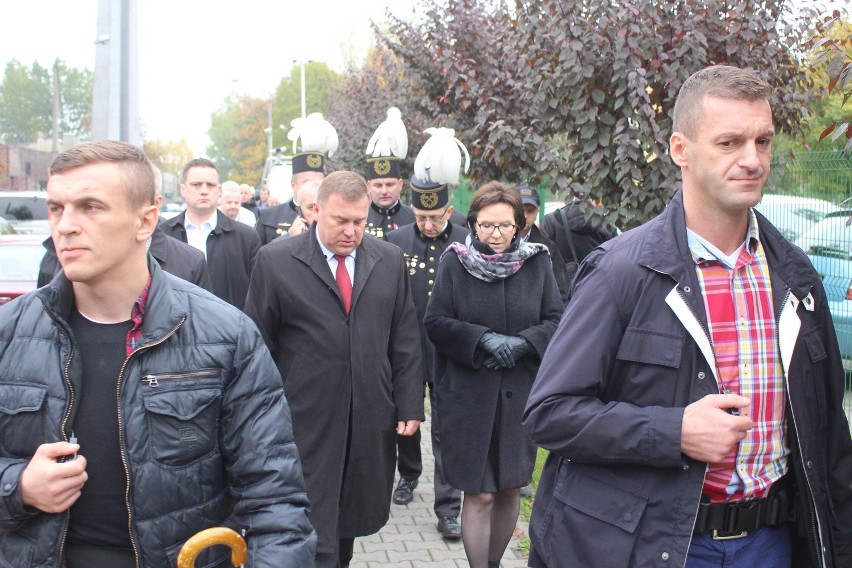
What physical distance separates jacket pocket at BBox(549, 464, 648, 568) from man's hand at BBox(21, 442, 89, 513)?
1310mm

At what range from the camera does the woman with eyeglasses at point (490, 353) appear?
5301 mm

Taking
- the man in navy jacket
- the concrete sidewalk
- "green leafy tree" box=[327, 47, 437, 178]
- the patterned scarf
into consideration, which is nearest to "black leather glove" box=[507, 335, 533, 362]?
the patterned scarf

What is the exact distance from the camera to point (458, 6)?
11328 millimetres

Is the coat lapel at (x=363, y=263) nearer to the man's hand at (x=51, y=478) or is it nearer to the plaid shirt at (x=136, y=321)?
the plaid shirt at (x=136, y=321)

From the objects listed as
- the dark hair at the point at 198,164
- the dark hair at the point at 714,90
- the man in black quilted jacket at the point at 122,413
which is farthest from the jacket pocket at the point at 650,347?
the dark hair at the point at 198,164

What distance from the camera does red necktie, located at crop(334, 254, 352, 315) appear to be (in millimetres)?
5160

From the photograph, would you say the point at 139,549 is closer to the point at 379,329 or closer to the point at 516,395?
the point at 379,329

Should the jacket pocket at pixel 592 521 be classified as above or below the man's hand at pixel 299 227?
below

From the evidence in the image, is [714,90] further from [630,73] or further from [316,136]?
[316,136]

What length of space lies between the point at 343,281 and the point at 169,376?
2.58 metres

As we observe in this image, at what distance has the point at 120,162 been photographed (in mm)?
2721

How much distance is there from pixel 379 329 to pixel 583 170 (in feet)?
8.53

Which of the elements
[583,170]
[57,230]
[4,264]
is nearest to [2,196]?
[4,264]

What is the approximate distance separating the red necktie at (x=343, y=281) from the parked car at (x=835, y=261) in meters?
3.34
